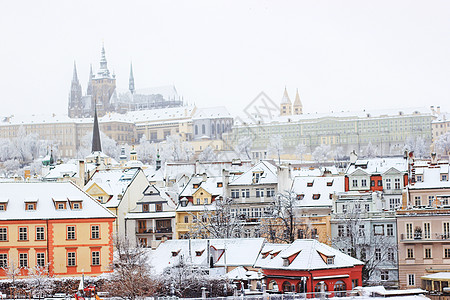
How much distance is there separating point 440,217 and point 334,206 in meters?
7.80

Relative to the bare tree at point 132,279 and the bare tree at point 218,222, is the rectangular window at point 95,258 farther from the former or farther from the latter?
the bare tree at point 218,222

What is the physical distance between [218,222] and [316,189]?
8048 mm

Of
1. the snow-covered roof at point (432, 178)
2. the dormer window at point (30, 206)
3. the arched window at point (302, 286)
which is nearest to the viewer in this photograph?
the arched window at point (302, 286)

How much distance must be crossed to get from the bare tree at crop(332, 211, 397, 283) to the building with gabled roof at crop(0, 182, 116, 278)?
15.2 m

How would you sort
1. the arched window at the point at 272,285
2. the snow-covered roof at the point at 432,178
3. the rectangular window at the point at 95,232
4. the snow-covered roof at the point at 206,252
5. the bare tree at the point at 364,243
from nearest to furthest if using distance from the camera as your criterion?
the arched window at the point at 272,285 → the snow-covered roof at the point at 206,252 → the rectangular window at the point at 95,232 → the bare tree at the point at 364,243 → the snow-covered roof at the point at 432,178

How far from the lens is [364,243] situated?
2169 inches

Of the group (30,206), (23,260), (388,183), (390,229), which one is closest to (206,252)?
(23,260)

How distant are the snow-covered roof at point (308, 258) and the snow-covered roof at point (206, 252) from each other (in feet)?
13.7

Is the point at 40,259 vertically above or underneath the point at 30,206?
underneath

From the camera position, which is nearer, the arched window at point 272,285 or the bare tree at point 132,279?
the bare tree at point 132,279

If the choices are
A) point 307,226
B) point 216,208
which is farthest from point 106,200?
point 307,226

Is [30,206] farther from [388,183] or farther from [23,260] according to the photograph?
[388,183]

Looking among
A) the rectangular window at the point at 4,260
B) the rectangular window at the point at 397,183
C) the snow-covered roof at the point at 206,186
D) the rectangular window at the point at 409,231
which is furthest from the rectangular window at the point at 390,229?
the rectangular window at the point at 4,260

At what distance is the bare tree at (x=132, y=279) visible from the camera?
136 ft
